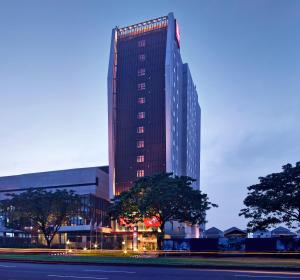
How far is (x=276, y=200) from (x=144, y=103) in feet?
264

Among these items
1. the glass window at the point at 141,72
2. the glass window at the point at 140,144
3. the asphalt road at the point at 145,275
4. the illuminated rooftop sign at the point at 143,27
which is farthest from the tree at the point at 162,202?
the illuminated rooftop sign at the point at 143,27

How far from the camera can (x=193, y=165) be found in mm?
150625

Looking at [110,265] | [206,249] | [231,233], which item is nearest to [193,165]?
[231,233]

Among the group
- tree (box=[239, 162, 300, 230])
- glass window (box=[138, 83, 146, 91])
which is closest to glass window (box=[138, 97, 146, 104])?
glass window (box=[138, 83, 146, 91])

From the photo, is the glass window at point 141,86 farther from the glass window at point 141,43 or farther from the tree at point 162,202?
the tree at point 162,202

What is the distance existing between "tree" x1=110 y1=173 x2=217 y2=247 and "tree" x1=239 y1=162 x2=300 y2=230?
11.9 m

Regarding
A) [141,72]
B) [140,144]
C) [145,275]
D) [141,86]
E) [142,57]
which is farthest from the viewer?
[142,57]

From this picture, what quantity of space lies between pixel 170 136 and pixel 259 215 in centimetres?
6738

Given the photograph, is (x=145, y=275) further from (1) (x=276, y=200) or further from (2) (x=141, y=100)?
(2) (x=141, y=100)

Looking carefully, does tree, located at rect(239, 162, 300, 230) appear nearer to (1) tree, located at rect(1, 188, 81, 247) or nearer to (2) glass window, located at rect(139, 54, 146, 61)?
(1) tree, located at rect(1, 188, 81, 247)

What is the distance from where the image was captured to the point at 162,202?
53281 mm

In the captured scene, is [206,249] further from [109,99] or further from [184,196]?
[109,99]

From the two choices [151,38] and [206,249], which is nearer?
[206,249]

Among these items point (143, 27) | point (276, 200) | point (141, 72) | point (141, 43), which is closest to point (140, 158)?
point (141, 72)
